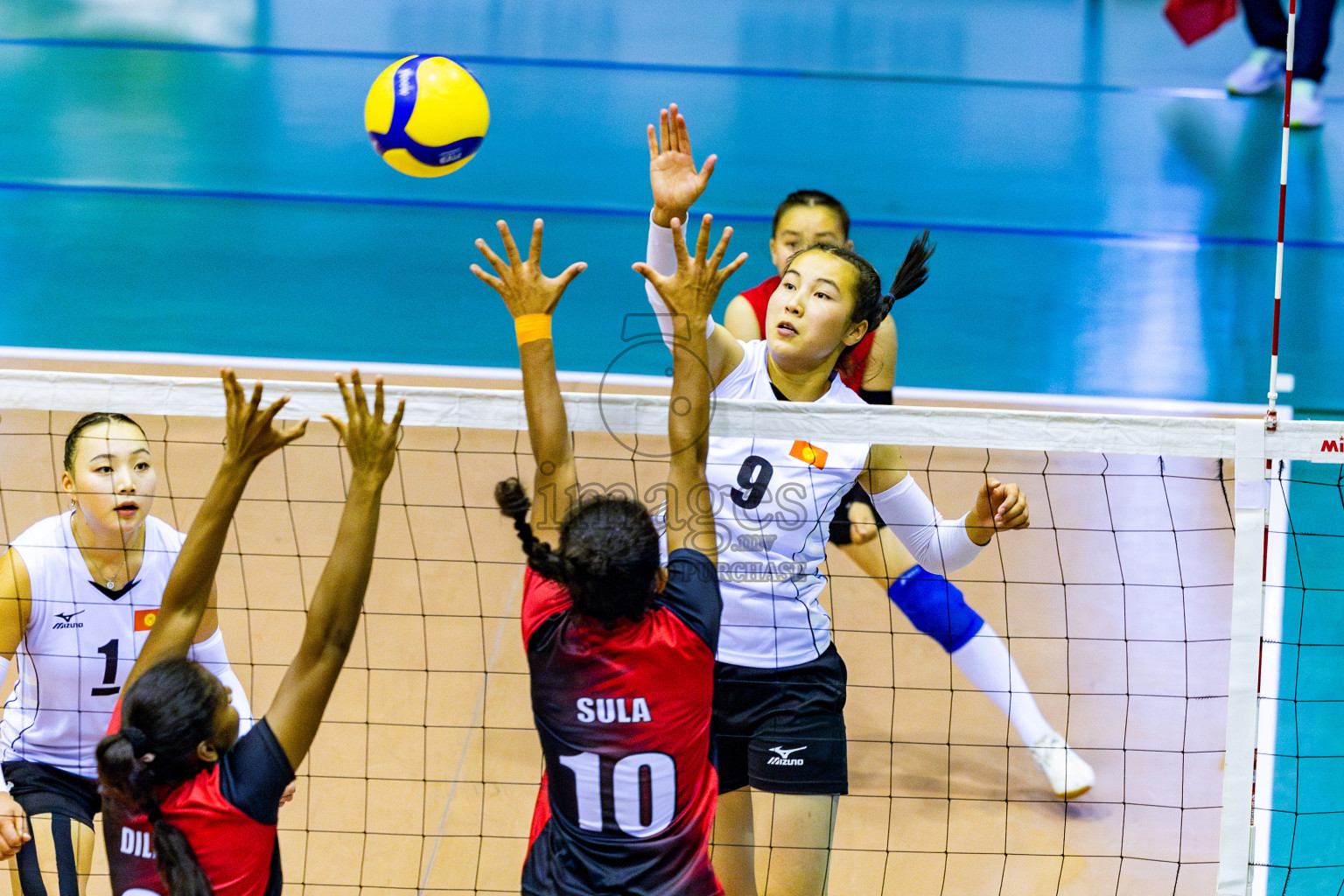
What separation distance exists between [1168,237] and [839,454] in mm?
5782

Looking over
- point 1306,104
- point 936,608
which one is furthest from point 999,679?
point 1306,104

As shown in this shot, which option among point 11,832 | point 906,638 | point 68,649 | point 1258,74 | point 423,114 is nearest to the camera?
point 11,832

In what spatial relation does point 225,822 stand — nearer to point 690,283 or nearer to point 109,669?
point 109,669

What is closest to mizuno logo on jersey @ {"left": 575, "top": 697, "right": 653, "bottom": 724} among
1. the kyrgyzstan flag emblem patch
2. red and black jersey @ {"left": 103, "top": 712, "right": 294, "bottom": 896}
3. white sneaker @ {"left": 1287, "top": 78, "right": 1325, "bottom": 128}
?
red and black jersey @ {"left": 103, "top": 712, "right": 294, "bottom": 896}

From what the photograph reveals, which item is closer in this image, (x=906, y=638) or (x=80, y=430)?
(x=80, y=430)

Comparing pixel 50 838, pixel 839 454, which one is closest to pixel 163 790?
pixel 50 838

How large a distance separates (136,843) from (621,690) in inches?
33.2

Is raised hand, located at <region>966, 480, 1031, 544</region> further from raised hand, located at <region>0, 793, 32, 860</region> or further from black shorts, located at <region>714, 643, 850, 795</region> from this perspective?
raised hand, located at <region>0, 793, 32, 860</region>

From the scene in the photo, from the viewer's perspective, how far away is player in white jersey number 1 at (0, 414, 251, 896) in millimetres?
2832

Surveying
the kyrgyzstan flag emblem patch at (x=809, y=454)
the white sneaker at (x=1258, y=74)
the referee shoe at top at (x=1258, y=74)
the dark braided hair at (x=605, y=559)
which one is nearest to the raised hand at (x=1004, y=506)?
the kyrgyzstan flag emblem patch at (x=809, y=454)

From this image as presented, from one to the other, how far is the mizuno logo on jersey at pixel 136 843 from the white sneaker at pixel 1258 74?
394 inches

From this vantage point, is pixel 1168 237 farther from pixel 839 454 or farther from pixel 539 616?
pixel 539 616

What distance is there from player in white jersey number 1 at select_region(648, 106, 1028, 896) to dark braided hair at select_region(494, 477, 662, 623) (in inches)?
26.7

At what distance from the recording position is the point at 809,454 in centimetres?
Result: 293
